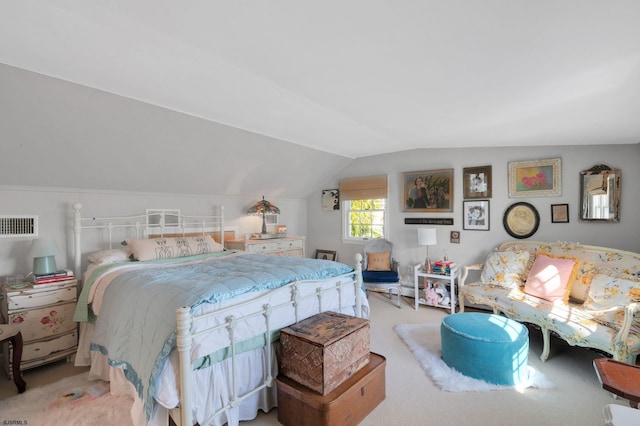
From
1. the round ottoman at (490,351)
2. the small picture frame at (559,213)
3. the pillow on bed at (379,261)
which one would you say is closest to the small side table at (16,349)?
the round ottoman at (490,351)

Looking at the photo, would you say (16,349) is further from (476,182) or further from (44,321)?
(476,182)

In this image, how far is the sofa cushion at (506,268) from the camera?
363cm

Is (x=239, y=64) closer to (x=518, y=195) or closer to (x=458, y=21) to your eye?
(x=458, y=21)

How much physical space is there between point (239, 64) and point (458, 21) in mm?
1238

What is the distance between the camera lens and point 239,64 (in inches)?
74.0

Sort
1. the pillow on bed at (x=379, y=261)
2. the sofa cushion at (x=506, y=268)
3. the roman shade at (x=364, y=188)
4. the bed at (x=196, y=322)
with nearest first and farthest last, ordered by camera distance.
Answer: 1. the bed at (x=196, y=322)
2. the sofa cushion at (x=506, y=268)
3. the pillow on bed at (x=379, y=261)
4. the roman shade at (x=364, y=188)

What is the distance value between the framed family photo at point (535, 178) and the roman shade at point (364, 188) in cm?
186

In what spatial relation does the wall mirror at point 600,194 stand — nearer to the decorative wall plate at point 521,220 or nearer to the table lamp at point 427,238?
the decorative wall plate at point 521,220

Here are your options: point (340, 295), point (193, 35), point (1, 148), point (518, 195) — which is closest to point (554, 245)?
point (518, 195)

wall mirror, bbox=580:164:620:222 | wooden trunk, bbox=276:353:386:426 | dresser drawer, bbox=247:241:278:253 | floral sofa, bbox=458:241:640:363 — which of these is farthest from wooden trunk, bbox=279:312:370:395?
wall mirror, bbox=580:164:620:222

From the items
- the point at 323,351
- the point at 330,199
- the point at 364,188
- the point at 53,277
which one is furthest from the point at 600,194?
the point at 53,277

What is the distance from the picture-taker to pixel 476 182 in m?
4.37

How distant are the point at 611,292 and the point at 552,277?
53 cm

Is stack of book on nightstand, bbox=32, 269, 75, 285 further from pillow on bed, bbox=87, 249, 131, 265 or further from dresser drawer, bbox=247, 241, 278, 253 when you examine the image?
dresser drawer, bbox=247, 241, 278, 253
